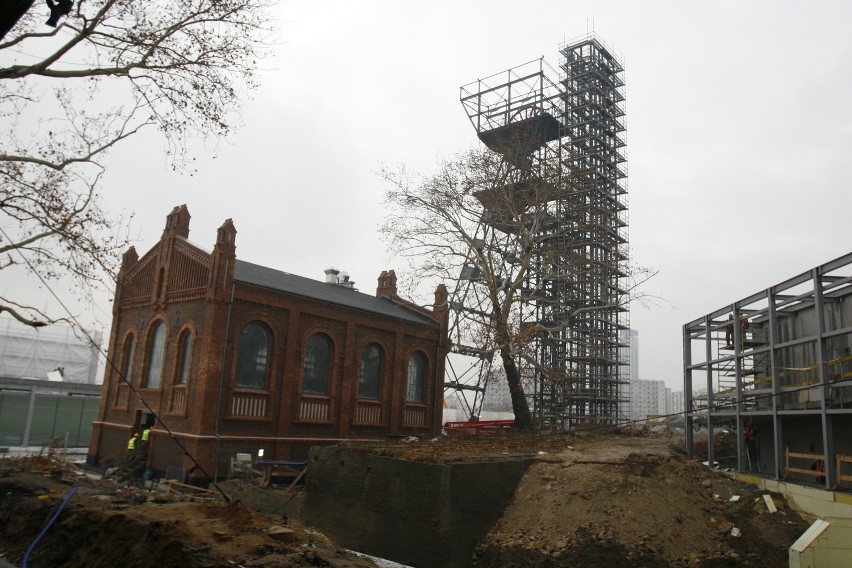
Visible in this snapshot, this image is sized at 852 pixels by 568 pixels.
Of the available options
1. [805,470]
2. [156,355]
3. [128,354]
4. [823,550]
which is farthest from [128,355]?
[823,550]

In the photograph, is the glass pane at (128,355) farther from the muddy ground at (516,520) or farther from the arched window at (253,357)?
the muddy ground at (516,520)

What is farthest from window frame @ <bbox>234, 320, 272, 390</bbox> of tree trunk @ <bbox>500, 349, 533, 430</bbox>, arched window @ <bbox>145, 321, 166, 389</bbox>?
tree trunk @ <bbox>500, 349, 533, 430</bbox>

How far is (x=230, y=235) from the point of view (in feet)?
76.1

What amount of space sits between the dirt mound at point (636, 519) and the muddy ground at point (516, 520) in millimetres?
29

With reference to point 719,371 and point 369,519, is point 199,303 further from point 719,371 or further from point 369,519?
point 719,371

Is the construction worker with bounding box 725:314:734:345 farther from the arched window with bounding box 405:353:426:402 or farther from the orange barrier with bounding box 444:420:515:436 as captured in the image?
the arched window with bounding box 405:353:426:402

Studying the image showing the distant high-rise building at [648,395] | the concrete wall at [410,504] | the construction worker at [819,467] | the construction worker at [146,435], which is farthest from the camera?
the distant high-rise building at [648,395]

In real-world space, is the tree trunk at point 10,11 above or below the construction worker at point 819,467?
above

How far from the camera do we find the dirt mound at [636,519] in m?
14.3

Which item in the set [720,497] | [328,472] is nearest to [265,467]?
[328,472]

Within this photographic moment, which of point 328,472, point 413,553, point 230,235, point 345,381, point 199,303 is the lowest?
point 413,553

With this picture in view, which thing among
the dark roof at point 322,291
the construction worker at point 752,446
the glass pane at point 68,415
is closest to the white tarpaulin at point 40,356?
the glass pane at point 68,415

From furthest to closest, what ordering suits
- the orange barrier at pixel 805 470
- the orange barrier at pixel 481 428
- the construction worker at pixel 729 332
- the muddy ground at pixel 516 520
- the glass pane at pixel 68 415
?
the glass pane at pixel 68 415, the orange barrier at pixel 481 428, the construction worker at pixel 729 332, the orange barrier at pixel 805 470, the muddy ground at pixel 516 520

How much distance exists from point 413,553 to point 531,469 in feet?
14.6
